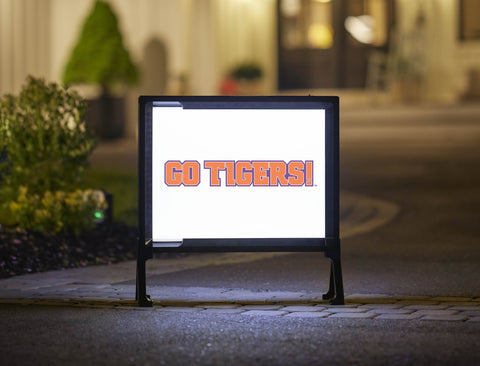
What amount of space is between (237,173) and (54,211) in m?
2.85

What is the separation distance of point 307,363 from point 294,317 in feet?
4.01

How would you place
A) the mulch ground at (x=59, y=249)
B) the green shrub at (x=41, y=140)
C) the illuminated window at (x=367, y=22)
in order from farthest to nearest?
1. the illuminated window at (x=367, y=22)
2. the green shrub at (x=41, y=140)
3. the mulch ground at (x=59, y=249)

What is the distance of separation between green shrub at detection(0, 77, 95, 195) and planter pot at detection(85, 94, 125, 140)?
402 inches

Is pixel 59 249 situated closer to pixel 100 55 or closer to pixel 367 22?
pixel 100 55

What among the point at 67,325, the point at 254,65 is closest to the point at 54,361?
the point at 67,325

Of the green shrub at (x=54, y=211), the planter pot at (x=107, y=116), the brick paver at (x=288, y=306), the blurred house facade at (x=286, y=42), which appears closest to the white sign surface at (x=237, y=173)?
the brick paver at (x=288, y=306)

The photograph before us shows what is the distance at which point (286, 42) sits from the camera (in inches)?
1117

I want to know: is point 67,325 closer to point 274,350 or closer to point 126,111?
point 274,350

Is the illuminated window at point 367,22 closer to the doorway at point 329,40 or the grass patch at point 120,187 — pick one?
the doorway at point 329,40

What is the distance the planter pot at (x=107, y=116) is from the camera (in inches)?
792

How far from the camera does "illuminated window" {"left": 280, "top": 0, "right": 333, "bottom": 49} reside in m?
28.1

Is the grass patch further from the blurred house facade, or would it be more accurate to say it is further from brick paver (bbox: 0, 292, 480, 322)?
the blurred house facade

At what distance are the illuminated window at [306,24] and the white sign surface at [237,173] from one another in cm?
2121

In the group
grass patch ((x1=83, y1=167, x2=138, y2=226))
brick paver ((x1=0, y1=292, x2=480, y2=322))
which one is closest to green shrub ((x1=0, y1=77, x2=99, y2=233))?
grass patch ((x1=83, y1=167, x2=138, y2=226))
